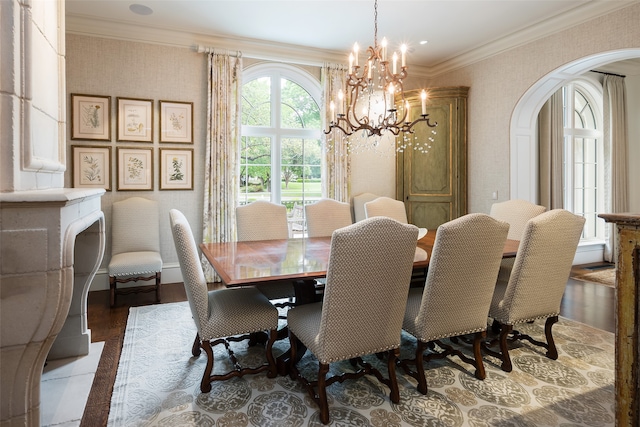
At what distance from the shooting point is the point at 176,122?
4520 mm

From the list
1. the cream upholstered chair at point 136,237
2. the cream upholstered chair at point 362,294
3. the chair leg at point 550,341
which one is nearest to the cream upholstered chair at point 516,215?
the chair leg at point 550,341

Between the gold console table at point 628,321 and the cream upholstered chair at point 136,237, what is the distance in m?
3.79

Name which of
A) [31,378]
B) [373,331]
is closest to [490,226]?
[373,331]

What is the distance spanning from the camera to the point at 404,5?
3.71 m

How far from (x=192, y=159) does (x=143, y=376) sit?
283 cm

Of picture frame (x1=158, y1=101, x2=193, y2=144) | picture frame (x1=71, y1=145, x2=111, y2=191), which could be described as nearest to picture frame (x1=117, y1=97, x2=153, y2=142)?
picture frame (x1=158, y1=101, x2=193, y2=144)

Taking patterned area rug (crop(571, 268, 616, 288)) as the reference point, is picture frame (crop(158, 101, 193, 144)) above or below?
above

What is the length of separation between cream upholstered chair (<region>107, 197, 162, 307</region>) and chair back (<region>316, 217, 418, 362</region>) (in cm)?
271

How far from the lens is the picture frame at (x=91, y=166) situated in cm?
416

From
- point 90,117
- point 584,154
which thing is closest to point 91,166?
point 90,117

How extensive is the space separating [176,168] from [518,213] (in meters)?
3.76

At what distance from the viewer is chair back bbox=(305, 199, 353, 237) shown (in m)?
3.79

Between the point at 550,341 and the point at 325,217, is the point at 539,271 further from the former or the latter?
the point at 325,217

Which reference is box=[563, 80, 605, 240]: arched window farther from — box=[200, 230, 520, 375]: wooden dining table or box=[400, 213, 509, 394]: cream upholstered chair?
box=[400, 213, 509, 394]: cream upholstered chair
